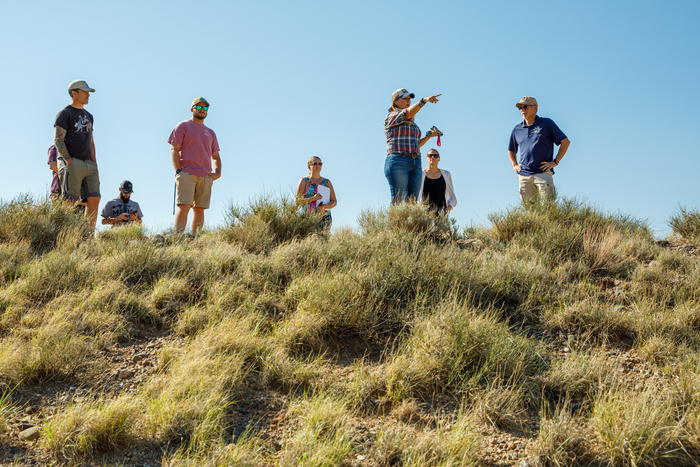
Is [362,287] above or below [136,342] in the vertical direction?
above

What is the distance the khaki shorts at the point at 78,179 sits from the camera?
6930 millimetres

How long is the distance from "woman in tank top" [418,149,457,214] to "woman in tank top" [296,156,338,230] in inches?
53.5

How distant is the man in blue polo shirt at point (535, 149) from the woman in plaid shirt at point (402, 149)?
1.52 meters

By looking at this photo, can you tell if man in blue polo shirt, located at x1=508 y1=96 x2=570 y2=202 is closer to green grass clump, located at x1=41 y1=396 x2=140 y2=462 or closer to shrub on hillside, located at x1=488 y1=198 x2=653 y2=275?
shrub on hillside, located at x1=488 y1=198 x2=653 y2=275

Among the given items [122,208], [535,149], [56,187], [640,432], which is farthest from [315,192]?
[640,432]

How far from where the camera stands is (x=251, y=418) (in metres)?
3.09

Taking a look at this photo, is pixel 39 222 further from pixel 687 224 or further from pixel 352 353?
pixel 687 224

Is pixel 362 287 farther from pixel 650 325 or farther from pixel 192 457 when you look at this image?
pixel 650 325

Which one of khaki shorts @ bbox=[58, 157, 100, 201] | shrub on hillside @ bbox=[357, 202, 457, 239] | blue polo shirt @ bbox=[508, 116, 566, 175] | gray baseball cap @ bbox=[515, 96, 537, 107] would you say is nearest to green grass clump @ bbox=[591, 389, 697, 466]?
shrub on hillside @ bbox=[357, 202, 457, 239]

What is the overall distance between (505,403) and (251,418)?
1617mm

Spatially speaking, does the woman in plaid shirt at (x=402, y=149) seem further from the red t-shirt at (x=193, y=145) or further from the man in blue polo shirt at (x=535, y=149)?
Answer: the red t-shirt at (x=193, y=145)

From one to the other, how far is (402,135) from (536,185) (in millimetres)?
2108

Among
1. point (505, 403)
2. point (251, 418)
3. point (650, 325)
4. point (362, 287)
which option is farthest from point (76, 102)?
point (650, 325)

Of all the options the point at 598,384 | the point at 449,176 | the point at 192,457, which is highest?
the point at 449,176
